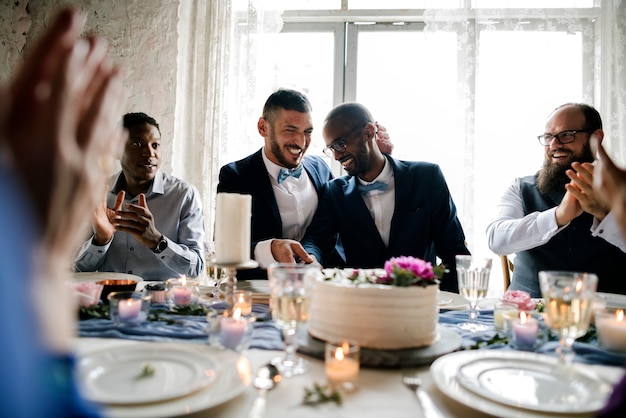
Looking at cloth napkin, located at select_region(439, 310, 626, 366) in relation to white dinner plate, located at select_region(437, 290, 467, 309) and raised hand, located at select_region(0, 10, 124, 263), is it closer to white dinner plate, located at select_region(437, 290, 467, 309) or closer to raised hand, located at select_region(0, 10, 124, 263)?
white dinner plate, located at select_region(437, 290, 467, 309)

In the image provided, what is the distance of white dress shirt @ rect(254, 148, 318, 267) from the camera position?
3.09 meters

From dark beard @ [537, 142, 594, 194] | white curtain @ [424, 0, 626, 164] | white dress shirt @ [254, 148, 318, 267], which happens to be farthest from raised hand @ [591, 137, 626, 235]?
white curtain @ [424, 0, 626, 164]

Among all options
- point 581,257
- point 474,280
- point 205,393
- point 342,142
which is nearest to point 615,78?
point 581,257

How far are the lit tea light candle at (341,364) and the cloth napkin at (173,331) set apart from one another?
27 cm

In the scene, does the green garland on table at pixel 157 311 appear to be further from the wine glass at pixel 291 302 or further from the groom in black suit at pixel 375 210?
the groom in black suit at pixel 375 210

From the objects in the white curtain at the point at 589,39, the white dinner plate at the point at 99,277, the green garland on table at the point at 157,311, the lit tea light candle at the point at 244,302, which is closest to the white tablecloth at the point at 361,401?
the lit tea light candle at the point at 244,302

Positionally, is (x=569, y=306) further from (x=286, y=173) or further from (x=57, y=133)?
(x=286, y=173)

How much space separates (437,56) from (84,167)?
4001 millimetres

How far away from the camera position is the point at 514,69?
4.03 m

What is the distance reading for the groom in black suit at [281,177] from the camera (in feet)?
9.84

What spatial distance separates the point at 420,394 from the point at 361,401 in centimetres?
14

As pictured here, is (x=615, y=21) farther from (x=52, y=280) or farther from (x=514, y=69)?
(x=52, y=280)

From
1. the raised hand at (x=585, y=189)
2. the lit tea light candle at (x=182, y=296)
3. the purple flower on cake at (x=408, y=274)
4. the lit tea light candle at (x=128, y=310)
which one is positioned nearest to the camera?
the purple flower on cake at (x=408, y=274)

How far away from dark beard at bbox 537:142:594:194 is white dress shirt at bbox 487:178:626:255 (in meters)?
0.17
